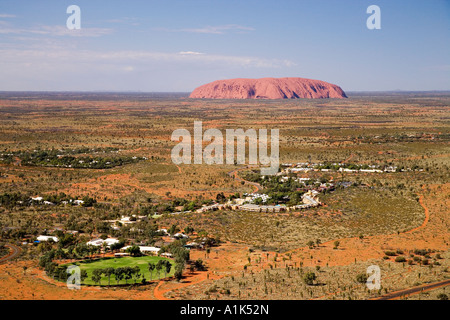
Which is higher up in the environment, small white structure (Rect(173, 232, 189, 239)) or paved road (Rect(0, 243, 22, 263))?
small white structure (Rect(173, 232, 189, 239))

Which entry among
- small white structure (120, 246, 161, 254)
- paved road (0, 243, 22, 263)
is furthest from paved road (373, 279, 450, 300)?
paved road (0, 243, 22, 263)

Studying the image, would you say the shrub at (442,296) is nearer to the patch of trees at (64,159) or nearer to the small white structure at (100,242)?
the small white structure at (100,242)

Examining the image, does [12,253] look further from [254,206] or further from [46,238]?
[254,206]

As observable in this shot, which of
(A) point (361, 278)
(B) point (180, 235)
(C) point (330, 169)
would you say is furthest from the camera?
A: (C) point (330, 169)

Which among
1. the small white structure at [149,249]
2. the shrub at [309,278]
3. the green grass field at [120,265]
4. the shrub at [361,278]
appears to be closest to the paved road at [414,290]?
the shrub at [361,278]

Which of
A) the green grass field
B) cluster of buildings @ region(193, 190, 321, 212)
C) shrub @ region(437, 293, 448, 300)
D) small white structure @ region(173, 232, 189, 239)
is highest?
shrub @ region(437, 293, 448, 300)

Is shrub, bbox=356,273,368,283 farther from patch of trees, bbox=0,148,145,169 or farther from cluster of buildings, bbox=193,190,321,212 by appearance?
patch of trees, bbox=0,148,145,169

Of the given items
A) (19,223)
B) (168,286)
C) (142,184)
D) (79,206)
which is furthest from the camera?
(142,184)

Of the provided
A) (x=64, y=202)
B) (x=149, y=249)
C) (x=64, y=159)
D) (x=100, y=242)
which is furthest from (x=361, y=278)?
(x=64, y=159)
